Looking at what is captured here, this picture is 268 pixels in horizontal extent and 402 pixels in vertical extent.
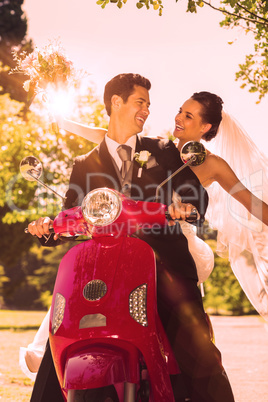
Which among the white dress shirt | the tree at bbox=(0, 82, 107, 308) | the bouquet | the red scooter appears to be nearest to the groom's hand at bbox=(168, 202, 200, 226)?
the red scooter

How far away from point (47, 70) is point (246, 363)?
20.4ft

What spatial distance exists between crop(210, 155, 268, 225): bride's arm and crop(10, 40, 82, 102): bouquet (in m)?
1.20

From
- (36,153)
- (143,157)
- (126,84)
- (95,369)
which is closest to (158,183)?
(143,157)

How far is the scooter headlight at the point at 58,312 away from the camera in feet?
9.21

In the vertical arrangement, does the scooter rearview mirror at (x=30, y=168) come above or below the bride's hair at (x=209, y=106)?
below

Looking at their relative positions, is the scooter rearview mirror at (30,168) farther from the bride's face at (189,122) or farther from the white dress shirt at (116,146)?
the bride's face at (189,122)

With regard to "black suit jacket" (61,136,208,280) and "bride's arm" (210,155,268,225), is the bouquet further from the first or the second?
"bride's arm" (210,155,268,225)

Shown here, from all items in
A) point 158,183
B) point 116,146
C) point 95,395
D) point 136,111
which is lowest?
point 95,395

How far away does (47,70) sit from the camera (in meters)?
4.09

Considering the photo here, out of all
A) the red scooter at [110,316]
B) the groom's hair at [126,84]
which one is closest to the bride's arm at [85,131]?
the groom's hair at [126,84]

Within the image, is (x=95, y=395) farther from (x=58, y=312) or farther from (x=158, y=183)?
(x=158, y=183)

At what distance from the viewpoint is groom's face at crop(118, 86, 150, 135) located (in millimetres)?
3605

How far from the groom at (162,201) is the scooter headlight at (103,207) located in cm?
31

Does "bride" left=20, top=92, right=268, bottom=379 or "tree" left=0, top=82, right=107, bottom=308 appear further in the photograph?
"tree" left=0, top=82, right=107, bottom=308
